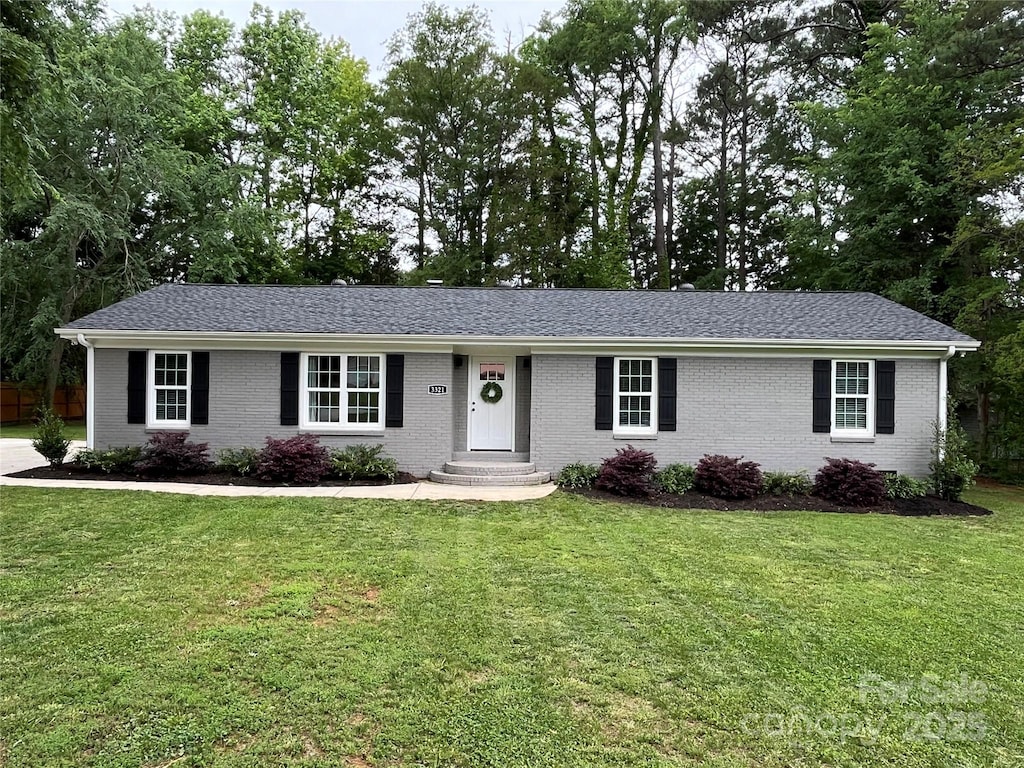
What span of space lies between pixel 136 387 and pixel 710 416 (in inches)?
425

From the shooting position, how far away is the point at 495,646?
12.7 ft

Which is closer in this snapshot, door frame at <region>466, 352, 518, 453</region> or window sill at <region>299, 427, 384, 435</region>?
window sill at <region>299, 427, 384, 435</region>

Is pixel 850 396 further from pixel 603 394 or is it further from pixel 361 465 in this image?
pixel 361 465

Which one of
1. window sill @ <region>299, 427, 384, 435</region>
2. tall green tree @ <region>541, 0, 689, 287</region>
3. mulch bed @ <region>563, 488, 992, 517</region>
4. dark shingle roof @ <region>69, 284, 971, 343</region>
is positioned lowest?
mulch bed @ <region>563, 488, 992, 517</region>

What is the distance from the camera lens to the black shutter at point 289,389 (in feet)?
34.5

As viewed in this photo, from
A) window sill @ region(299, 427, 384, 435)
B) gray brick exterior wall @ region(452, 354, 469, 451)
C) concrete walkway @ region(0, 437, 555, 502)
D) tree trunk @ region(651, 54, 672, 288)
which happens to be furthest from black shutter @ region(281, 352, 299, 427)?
tree trunk @ region(651, 54, 672, 288)

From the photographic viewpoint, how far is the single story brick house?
33.6 feet

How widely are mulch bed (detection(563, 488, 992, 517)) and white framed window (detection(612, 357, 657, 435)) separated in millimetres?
1510

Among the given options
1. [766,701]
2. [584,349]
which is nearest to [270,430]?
[584,349]

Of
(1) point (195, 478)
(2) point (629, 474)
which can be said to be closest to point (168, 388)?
(1) point (195, 478)

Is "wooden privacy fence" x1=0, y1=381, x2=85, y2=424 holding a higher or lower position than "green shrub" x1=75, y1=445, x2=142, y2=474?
higher

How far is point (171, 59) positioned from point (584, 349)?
24.2 metres

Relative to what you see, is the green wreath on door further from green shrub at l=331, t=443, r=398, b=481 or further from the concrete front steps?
green shrub at l=331, t=443, r=398, b=481

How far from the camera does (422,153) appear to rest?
2358cm
